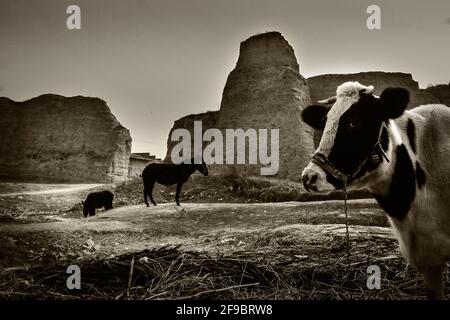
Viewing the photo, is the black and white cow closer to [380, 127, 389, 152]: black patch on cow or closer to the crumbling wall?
[380, 127, 389, 152]: black patch on cow

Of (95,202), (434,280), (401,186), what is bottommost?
(95,202)

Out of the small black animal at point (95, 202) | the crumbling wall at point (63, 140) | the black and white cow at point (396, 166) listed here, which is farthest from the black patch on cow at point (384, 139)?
the crumbling wall at point (63, 140)

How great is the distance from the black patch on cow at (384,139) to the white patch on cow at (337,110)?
230mm

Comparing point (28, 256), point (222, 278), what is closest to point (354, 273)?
point (222, 278)

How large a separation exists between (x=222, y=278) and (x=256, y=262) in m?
0.40

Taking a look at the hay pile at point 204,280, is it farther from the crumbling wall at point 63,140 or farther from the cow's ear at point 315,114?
the crumbling wall at point 63,140

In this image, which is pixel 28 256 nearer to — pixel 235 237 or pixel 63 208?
pixel 235 237

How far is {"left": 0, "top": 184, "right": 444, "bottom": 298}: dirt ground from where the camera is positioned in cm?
338

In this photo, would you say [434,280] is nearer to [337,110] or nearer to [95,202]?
[337,110]

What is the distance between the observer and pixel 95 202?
8.12m

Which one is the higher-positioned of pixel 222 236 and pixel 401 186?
pixel 401 186

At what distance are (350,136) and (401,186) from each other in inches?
16.7

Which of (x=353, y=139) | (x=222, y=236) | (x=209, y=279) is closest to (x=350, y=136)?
(x=353, y=139)

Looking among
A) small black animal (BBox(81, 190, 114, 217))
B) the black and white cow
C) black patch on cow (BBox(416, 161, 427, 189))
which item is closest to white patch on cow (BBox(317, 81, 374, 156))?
the black and white cow
